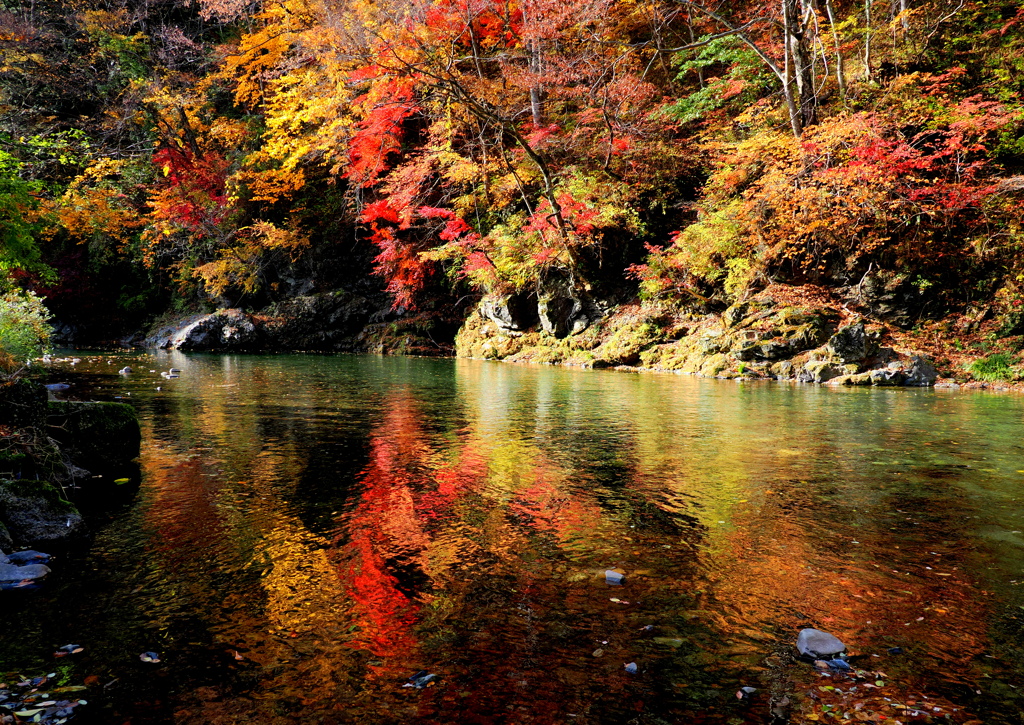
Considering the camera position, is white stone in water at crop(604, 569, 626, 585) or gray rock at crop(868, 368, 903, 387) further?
gray rock at crop(868, 368, 903, 387)

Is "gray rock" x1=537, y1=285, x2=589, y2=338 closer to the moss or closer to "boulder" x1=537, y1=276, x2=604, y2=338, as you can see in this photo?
"boulder" x1=537, y1=276, x2=604, y2=338

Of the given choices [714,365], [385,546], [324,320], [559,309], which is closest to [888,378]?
[714,365]

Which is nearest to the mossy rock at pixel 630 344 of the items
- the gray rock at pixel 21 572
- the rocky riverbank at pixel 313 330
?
the rocky riverbank at pixel 313 330

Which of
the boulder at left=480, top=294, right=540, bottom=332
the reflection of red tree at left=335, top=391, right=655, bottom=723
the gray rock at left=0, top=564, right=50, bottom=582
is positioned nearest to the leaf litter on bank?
the reflection of red tree at left=335, top=391, right=655, bottom=723

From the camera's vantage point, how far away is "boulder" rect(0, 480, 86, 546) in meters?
4.20

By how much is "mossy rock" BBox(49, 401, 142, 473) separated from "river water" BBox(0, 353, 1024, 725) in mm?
395

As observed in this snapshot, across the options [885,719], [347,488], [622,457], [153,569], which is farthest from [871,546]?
[153,569]

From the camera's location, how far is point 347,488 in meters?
5.61

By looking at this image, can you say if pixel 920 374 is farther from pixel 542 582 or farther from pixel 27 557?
pixel 27 557

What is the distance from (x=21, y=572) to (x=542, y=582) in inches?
125

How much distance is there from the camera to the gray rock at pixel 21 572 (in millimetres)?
3586

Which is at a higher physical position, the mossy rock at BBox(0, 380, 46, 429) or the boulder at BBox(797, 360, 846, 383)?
the mossy rock at BBox(0, 380, 46, 429)

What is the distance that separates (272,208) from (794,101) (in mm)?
23291

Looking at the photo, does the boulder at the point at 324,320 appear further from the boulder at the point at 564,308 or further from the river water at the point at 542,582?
the river water at the point at 542,582
